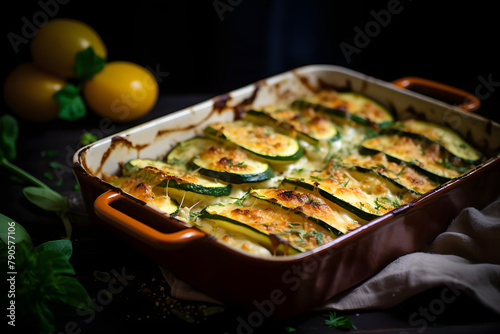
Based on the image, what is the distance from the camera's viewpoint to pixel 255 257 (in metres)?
2.02

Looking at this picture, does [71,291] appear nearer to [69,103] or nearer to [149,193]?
[149,193]

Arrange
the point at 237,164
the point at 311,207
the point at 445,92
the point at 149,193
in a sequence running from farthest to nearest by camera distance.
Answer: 1. the point at 445,92
2. the point at 237,164
3. the point at 149,193
4. the point at 311,207

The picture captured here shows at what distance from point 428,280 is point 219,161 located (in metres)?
1.13

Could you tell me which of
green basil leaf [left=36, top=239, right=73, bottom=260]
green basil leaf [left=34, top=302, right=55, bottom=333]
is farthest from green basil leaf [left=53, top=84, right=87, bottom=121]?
green basil leaf [left=34, top=302, right=55, bottom=333]

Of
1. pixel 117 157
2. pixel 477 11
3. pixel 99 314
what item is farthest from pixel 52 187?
pixel 477 11

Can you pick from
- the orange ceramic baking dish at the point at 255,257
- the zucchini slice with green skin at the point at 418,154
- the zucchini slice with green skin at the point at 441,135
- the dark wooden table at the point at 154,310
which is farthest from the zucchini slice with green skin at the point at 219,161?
the zucchini slice with green skin at the point at 441,135

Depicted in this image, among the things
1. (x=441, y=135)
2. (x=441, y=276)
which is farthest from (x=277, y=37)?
(x=441, y=276)

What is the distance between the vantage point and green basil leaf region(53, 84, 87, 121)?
11.7ft

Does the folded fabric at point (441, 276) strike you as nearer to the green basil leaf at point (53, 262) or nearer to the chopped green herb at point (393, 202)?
the chopped green herb at point (393, 202)

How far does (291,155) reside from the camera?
2963 millimetres

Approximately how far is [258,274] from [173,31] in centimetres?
273

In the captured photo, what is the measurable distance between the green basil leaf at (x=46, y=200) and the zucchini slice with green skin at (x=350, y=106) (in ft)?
5.00

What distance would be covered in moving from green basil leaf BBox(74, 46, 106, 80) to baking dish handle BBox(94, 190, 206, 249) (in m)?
1.48

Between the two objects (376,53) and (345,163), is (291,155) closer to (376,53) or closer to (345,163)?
(345,163)
